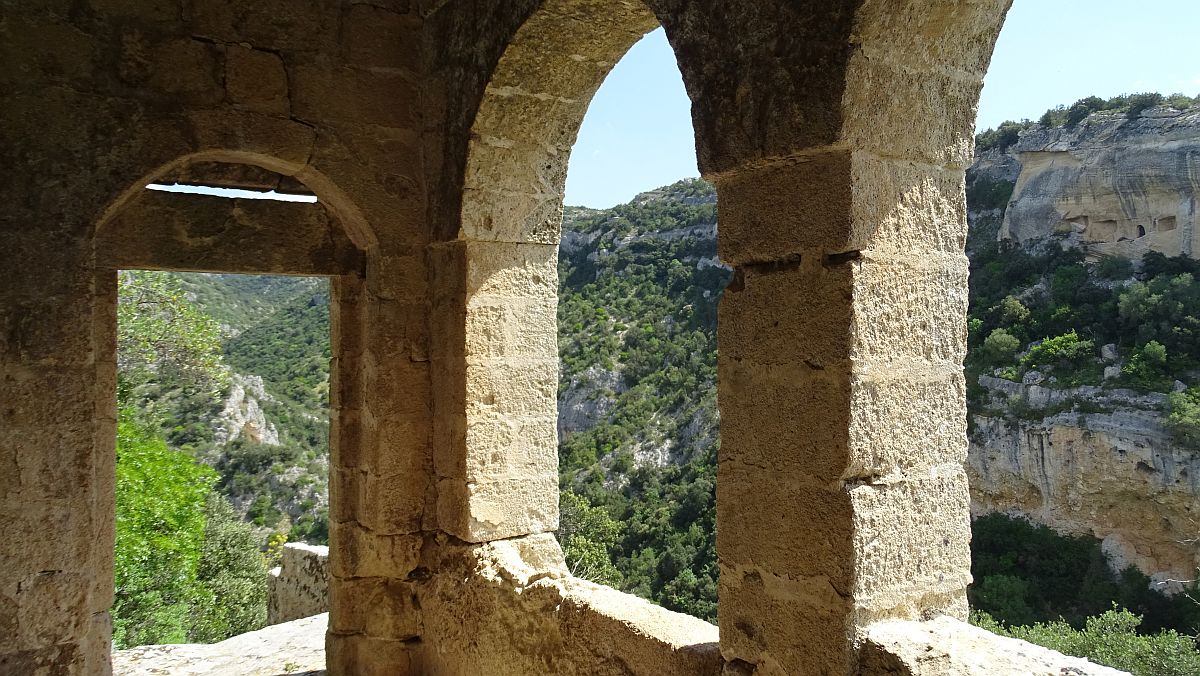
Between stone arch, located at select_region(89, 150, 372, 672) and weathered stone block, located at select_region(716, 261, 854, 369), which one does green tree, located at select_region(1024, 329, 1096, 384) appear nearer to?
stone arch, located at select_region(89, 150, 372, 672)

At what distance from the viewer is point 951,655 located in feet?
6.32

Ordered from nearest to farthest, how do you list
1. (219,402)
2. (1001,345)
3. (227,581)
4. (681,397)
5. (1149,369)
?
1. (227,581)
2. (1149,369)
3. (1001,345)
4. (219,402)
5. (681,397)

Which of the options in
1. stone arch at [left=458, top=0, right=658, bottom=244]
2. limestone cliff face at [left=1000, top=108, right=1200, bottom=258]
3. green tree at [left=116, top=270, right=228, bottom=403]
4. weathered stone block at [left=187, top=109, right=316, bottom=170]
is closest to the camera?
stone arch at [left=458, top=0, right=658, bottom=244]

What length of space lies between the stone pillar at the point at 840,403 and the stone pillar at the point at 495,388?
1728 millimetres

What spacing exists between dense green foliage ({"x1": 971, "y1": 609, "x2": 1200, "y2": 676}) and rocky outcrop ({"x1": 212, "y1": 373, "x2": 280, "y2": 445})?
14601 mm

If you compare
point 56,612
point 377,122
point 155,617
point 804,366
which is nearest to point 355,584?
point 56,612

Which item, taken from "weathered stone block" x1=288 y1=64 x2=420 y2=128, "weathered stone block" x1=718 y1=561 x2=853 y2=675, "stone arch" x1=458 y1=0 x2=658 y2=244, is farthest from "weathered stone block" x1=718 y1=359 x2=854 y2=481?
"weathered stone block" x1=288 y1=64 x2=420 y2=128

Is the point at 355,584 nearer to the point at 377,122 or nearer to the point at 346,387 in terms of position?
the point at 346,387

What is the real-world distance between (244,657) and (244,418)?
14872mm

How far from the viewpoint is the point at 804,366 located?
2.16m

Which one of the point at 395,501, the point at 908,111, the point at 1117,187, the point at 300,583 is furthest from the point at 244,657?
the point at 1117,187

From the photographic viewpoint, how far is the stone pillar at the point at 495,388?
3875mm

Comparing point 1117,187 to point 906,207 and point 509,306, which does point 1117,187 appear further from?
point 906,207

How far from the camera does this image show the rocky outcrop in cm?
1848
